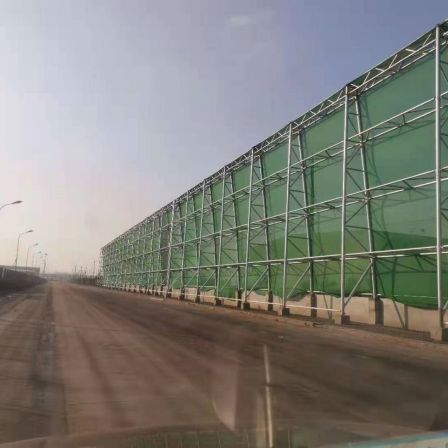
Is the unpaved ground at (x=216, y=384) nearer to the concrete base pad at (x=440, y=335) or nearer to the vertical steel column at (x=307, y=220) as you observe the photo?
the concrete base pad at (x=440, y=335)

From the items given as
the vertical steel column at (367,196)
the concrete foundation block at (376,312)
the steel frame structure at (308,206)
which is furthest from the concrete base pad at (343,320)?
the vertical steel column at (367,196)

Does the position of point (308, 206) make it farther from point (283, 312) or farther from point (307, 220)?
point (283, 312)

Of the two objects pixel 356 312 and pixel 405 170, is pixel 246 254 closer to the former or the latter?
pixel 356 312

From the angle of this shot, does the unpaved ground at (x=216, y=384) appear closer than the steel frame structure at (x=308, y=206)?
Yes

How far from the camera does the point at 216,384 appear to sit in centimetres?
957

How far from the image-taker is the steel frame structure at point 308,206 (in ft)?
72.9

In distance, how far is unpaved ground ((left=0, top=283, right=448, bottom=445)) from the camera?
680 centimetres

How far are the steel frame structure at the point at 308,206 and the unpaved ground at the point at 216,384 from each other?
7783 mm

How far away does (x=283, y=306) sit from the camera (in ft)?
103

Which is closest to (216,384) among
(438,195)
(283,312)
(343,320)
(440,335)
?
(440,335)

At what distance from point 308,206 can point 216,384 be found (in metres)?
22.9

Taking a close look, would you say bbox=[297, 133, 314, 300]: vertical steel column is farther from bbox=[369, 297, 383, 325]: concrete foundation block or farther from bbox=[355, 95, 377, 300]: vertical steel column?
bbox=[369, 297, 383, 325]: concrete foundation block

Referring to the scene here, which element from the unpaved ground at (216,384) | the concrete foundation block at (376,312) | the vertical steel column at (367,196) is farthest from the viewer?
the vertical steel column at (367,196)

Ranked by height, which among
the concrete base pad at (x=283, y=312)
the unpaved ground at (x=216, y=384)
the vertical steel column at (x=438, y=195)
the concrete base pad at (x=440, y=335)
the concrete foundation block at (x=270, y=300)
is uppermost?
the vertical steel column at (x=438, y=195)
